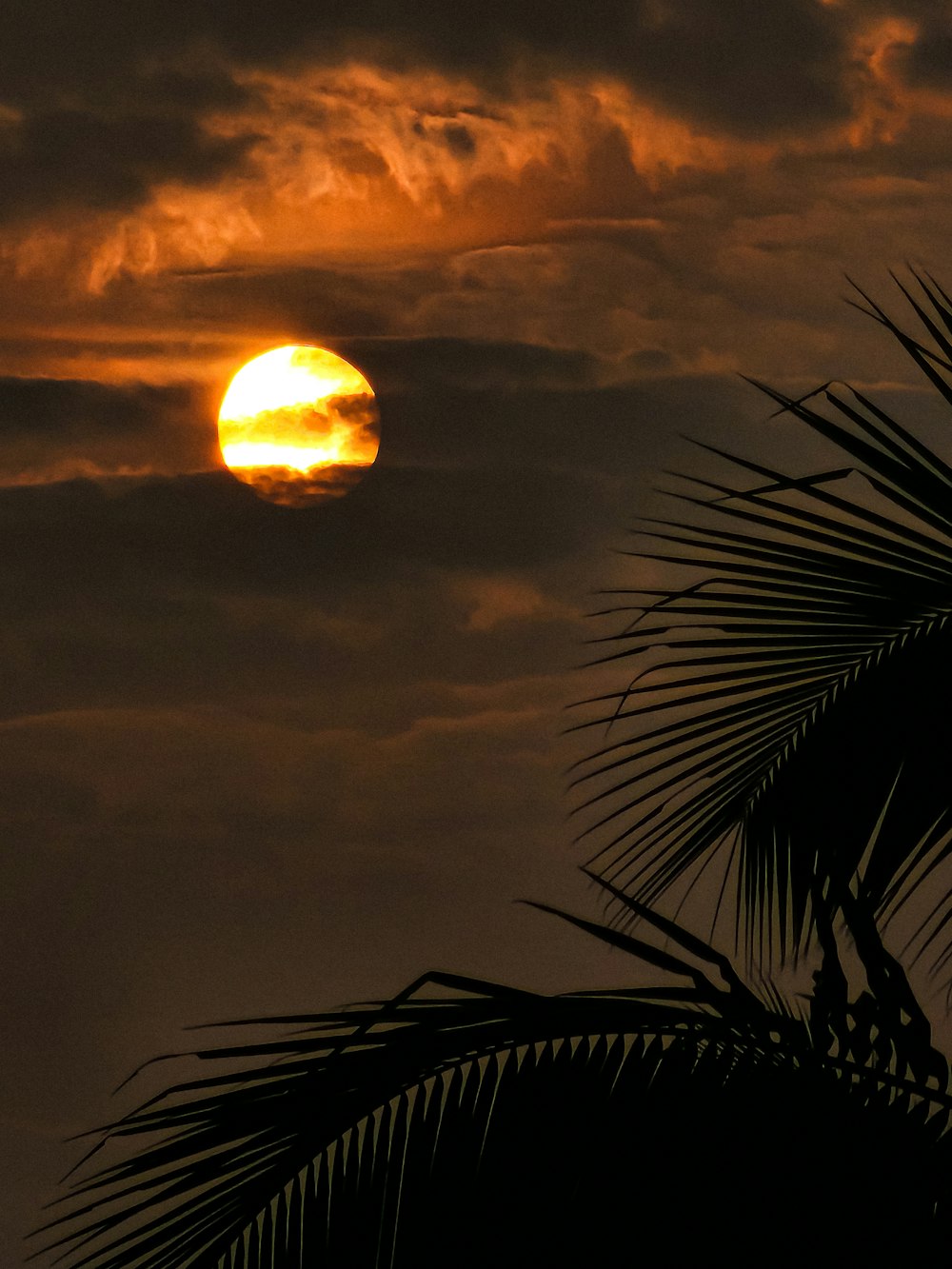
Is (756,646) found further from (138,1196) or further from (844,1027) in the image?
(138,1196)

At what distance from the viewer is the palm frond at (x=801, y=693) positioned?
275cm

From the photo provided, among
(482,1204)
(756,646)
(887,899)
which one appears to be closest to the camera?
(482,1204)

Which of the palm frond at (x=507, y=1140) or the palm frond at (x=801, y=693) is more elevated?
the palm frond at (x=801, y=693)

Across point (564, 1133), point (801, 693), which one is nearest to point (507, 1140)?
point (564, 1133)

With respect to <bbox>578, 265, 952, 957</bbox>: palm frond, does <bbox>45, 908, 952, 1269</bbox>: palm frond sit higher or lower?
lower

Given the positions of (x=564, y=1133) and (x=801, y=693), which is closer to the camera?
(x=564, y=1133)

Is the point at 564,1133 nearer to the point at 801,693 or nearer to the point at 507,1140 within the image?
the point at 507,1140

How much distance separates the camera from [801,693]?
3104 millimetres

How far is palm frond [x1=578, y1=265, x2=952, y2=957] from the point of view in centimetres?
275

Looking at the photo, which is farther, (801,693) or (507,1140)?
(801,693)

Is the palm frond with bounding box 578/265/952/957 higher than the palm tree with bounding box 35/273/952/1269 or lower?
higher

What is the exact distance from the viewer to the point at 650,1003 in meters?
2.33

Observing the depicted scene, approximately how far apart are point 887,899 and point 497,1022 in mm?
910

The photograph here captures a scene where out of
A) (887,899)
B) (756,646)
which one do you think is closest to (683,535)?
(756,646)
